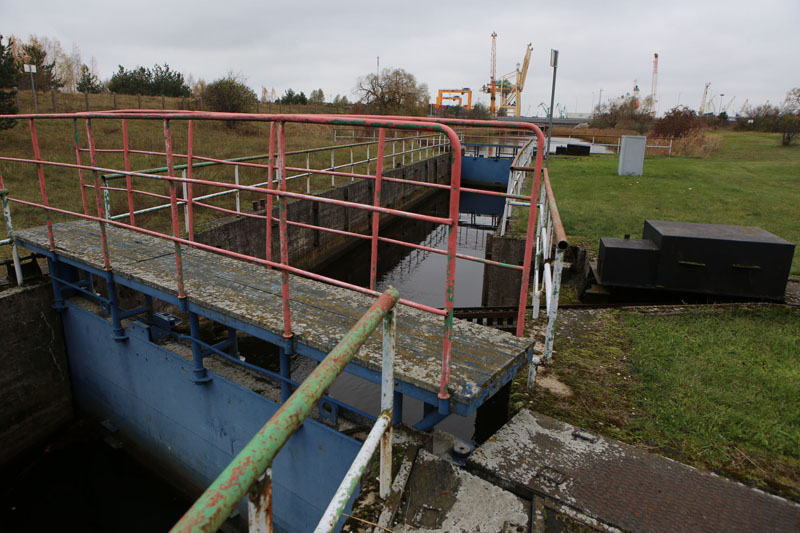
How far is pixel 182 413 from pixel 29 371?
2219 mm

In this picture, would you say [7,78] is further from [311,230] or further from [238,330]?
[238,330]

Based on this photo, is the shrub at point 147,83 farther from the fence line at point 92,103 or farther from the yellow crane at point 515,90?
the yellow crane at point 515,90

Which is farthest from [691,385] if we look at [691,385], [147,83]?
[147,83]

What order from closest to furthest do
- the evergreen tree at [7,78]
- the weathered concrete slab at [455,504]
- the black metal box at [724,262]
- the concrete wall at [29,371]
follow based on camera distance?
the weathered concrete slab at [455,504] → the black metal box at [724,262] → the concrete wall at [29,371] → the evergreen tree at [7,78]

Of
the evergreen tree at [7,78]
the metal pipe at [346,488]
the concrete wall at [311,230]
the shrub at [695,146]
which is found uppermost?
the evergreen tree at [7,78]

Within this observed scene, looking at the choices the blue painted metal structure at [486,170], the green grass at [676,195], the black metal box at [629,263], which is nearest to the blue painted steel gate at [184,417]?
the black metal box at [629,263]

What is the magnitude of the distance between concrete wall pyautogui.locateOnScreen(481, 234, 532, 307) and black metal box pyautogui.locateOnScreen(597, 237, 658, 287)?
1.95m

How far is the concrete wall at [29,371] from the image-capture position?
518 centimetres

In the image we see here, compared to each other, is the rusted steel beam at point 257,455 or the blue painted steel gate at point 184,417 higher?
the rusted steel beam at point 257,455

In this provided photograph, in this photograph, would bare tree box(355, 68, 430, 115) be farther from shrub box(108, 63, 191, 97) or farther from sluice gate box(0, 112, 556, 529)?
sluice gate box(0, 112, 556, 529)

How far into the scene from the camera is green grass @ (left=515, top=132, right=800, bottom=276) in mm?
8633

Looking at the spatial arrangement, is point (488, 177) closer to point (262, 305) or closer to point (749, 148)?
point (749, 148)

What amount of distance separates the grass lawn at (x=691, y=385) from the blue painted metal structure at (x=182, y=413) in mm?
1544

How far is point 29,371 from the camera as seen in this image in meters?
5.44
